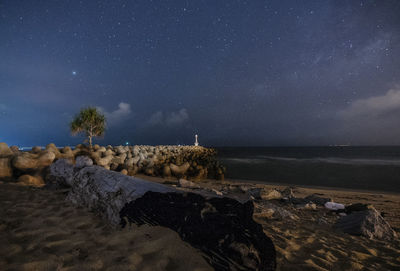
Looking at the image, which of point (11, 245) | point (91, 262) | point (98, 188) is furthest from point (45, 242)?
point (98, 188)

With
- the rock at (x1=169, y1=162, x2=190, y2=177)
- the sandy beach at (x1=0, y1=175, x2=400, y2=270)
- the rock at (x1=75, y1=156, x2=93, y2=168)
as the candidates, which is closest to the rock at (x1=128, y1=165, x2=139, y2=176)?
the rock at (x1=169, y1=162, x2=190, y2=177)

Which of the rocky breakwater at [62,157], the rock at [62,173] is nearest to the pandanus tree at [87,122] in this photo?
the rocky breakwater at [62,157]

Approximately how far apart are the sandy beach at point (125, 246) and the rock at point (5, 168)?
2953 mm

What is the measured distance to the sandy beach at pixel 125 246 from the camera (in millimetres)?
1562

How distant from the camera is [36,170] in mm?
5309

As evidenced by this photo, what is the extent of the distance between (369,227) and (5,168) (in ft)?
29.3

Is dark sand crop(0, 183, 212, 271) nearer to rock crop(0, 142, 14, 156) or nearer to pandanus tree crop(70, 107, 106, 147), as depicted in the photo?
rock crop(0, 142, 14, 156)

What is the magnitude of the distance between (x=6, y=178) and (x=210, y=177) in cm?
837

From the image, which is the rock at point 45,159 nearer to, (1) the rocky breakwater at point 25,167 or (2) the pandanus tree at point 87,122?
(1) the rocky breakwater at point 25,167

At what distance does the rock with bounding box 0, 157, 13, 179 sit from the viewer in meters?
4.92

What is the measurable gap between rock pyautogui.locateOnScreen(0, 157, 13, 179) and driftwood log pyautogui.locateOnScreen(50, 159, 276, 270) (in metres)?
4.08

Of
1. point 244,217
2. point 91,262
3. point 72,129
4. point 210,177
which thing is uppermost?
point 72,129

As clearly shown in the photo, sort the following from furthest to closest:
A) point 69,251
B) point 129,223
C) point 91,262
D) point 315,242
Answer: point 315,242, point 129,223, point 69,251, point 91,262

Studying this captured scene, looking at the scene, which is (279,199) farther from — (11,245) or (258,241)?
(11,245)
